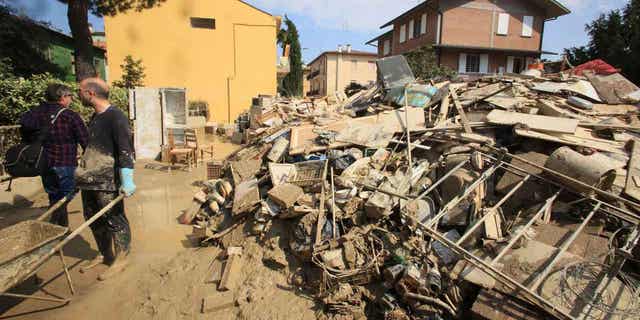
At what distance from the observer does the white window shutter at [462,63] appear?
2527 cm

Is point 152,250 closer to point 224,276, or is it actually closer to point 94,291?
point 94,291

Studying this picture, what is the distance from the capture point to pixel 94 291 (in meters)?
3.55

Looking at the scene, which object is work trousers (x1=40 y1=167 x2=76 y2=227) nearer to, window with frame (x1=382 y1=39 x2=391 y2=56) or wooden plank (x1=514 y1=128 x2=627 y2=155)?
wooden plank (x1=514 y1=128 x2=627 y2=155)

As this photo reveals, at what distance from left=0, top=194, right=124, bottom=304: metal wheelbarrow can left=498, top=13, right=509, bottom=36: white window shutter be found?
28865 millimetres

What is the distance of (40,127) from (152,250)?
6.53 ft

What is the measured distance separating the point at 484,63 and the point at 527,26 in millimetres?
4397

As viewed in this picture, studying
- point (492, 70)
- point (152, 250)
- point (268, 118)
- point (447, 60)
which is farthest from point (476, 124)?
point (492, 70)

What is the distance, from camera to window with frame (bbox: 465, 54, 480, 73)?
25.6m

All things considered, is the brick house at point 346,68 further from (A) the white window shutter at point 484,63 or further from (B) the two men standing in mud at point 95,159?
(B) the two men standing in mud at point 95,159

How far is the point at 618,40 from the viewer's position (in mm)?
19609

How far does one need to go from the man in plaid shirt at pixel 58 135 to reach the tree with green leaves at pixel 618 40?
2528cm

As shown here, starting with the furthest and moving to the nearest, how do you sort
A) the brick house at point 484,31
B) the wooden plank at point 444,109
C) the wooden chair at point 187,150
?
the brick house at point 484,31 < the wooden chair at point 187,150 < the wooden plank at point 444,109

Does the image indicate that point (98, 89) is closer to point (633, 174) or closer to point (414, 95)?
point (414, 95)

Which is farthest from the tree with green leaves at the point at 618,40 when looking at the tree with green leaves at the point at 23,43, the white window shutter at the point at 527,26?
the tree with green leaves at the point at 23,43
